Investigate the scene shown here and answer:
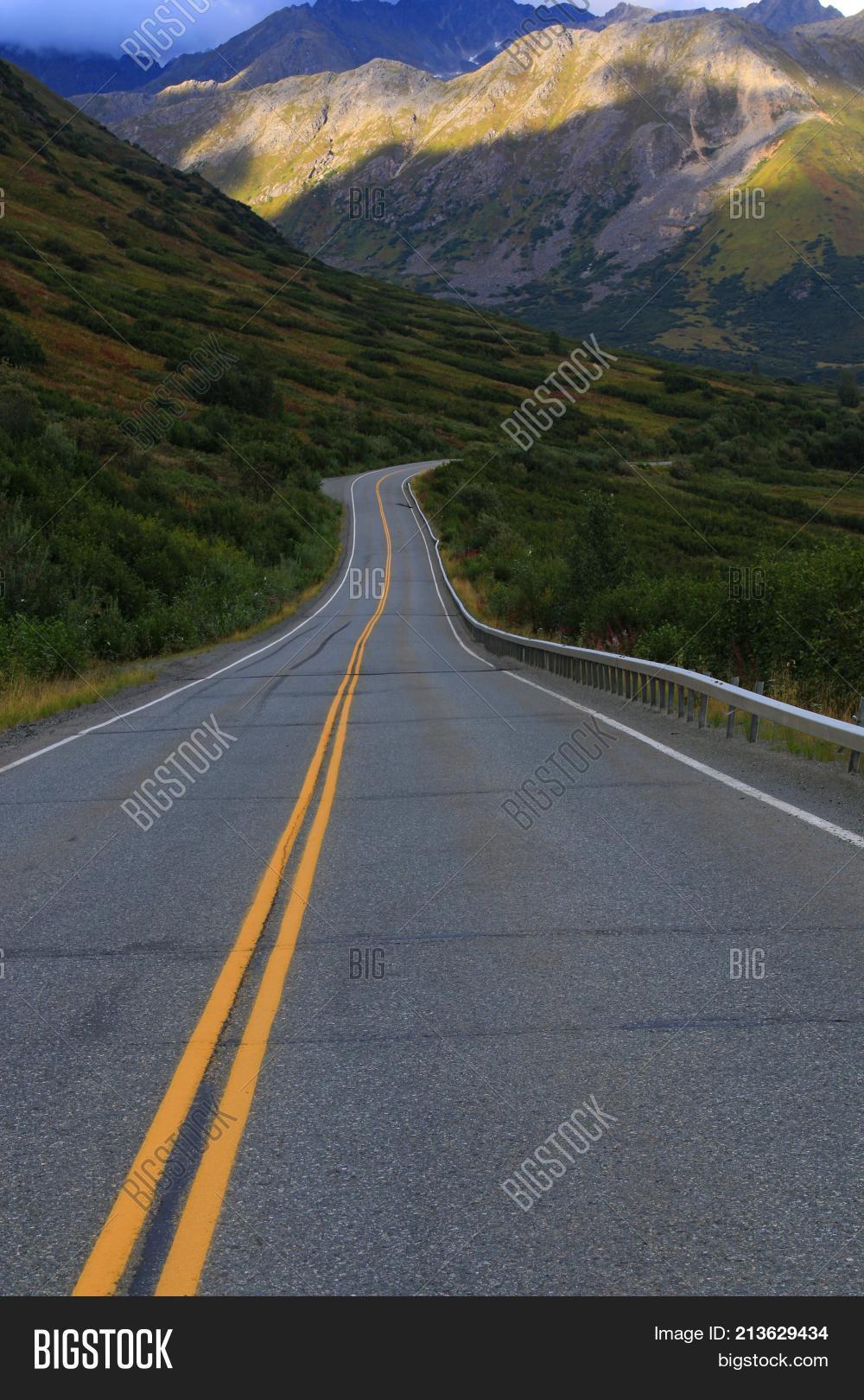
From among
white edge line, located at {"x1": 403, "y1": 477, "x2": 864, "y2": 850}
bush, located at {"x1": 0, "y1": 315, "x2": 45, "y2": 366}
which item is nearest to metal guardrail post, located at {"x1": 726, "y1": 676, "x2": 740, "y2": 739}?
white edge line, located at {"x1": 403, "y1": 477, "x2": 864, "y2": 850}

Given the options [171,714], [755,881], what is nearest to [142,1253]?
[755,881]

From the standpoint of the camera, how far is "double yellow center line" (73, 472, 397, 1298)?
10.3 feet

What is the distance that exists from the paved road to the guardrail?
519 millimetres

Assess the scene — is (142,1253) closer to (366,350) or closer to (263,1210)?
(263,1210)

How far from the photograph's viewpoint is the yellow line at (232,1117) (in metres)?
3.12

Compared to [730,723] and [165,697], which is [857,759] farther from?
[165,697]

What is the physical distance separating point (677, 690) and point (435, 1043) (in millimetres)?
10792

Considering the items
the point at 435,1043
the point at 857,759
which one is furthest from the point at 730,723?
the point at 435,1043

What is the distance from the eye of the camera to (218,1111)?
13.4 ft

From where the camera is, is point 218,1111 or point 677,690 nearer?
point 218,1111

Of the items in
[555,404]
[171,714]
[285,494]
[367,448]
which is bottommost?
[171,714]

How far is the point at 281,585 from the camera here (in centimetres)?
4553

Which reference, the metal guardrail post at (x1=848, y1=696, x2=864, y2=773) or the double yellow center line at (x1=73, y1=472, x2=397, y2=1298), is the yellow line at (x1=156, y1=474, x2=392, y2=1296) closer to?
the double yellow center line at (x1=73, y1=472, x2=397, y2=1298)

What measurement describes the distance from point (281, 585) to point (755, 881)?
131ft
